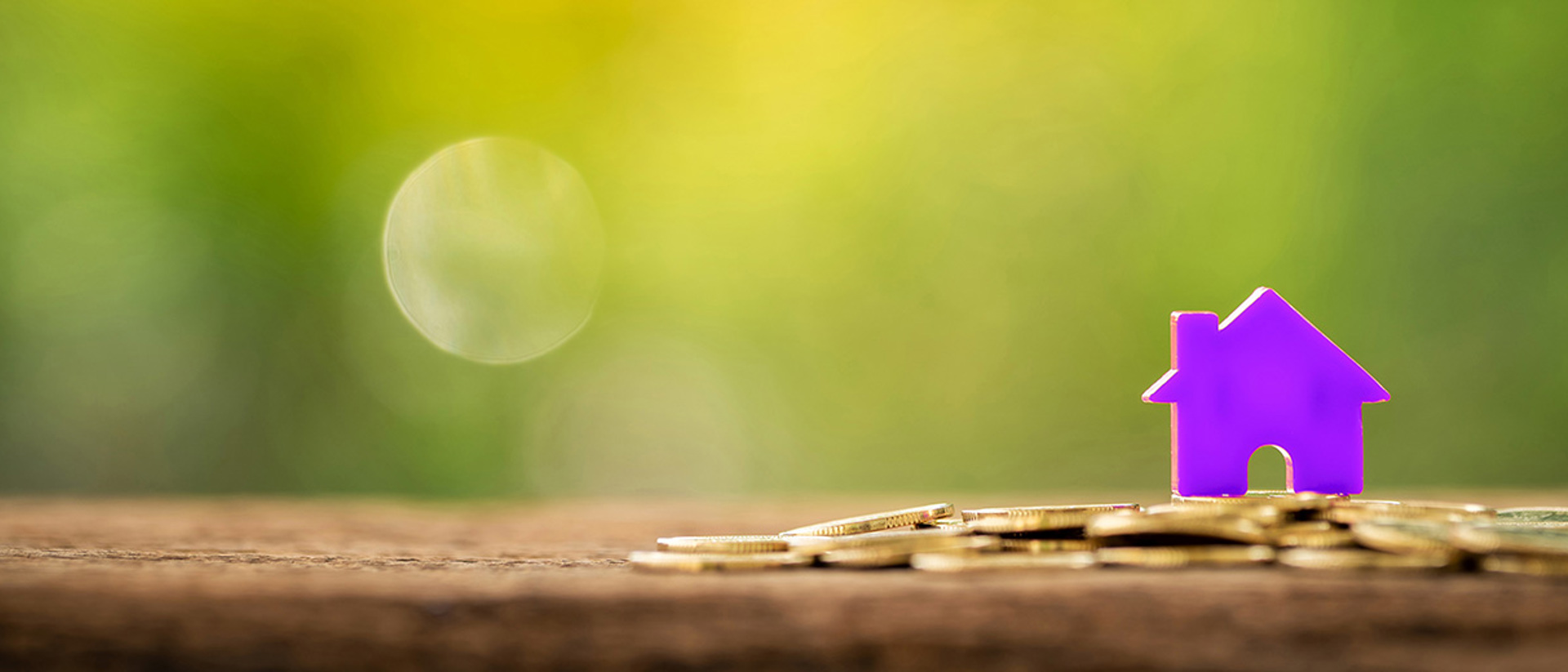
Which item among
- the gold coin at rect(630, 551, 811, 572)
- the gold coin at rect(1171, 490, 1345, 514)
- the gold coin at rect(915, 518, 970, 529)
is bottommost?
the gold coin at rect(630, 551, 811, 572)

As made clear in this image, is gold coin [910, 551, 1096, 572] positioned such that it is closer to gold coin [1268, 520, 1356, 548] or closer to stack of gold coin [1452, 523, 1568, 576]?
gold coin [1268, 520, 1356, 548]

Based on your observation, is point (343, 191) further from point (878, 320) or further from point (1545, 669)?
point (1545, 669)

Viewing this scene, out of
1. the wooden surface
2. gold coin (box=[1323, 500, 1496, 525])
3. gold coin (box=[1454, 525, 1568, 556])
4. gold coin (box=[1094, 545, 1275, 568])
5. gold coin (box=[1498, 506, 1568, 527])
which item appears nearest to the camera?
the wooden surface

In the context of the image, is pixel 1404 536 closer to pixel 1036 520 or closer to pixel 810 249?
pixel 1036 520

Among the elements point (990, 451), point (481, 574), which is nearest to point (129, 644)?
point (481, 574)

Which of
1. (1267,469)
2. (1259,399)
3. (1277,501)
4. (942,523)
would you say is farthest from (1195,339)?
(1267,469)

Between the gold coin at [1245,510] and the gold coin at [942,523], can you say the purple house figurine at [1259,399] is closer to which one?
the gold coin at [1245,510]

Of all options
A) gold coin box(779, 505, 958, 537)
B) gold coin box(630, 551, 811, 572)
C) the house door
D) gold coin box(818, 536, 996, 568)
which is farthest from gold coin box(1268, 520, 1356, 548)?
the house door
